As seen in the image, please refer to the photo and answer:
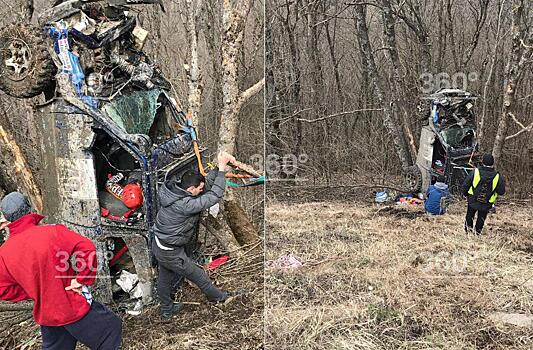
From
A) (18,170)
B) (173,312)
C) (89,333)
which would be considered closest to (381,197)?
(173,312)

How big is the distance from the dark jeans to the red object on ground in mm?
971

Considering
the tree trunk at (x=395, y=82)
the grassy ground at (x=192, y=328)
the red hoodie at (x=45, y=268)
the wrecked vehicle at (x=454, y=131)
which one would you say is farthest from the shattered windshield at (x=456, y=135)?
the red hoodie at (x=45, y=268)

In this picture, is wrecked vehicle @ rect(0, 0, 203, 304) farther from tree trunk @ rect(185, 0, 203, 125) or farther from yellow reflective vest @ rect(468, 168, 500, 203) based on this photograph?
yellow reflective vest @ rect(468, 168, 500, 203)

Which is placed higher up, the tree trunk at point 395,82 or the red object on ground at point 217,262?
the tree trunk at point 395,82

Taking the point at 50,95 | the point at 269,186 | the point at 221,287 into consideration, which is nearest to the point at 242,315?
the point at 221,287

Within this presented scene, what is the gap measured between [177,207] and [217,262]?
1767 millimetres

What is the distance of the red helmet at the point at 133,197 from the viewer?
15.8 ft

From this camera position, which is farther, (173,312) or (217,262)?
(217,262)

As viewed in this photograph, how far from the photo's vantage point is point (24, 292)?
335cm

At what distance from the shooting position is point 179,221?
15.0 feet

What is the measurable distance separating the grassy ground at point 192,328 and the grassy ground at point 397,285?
18 centimetres

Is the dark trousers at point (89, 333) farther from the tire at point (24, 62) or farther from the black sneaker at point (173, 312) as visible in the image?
the tire at point (24, 62)

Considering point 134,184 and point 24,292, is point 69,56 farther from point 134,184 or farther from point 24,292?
point 24,292

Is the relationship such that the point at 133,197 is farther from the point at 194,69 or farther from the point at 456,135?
the point at 456,135
